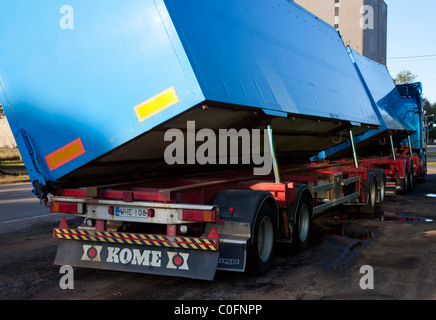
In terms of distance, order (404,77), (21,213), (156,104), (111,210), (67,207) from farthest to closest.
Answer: (404,77) → (21,213) → (67,207) → (111,210) → (156,104)

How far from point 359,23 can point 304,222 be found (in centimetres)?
4976

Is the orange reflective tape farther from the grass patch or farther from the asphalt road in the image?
the grass patch

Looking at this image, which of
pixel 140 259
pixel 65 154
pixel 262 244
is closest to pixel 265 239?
pixel 262 244

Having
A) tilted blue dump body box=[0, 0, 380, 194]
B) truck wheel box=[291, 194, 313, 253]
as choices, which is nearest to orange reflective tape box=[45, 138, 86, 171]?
tilted blue dump body box=[0, 0, 380, 194]

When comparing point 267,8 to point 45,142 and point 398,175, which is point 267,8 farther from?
point 398,175

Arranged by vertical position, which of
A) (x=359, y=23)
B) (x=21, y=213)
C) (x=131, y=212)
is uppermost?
(x=359, y=23)

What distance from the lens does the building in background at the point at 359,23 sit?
4331cm

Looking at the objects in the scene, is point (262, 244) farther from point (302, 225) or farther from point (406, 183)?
point (406, 183)

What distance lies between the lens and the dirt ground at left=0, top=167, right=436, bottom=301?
5.06 metres

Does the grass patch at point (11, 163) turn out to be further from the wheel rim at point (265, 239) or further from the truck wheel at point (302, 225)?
the wheel rim at point (265, 239)

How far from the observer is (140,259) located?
525cm

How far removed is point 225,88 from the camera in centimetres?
495

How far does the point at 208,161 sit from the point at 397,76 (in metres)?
79.3

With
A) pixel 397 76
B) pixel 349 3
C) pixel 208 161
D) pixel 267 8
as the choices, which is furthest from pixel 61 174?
pixel 397 76
